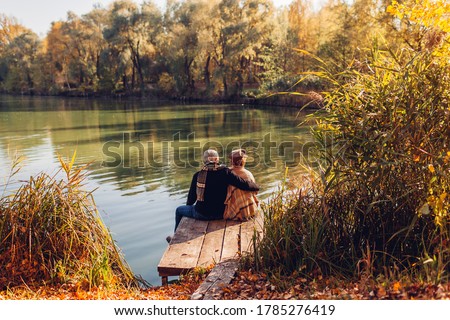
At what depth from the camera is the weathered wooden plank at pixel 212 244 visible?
17.8 feet

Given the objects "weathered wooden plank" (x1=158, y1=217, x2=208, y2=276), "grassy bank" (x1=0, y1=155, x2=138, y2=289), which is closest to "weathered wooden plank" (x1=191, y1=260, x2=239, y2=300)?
"weathered wooden plank" (x1=158, y1=217, x2=208, y2=276)

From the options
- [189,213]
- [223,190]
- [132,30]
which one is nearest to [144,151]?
[189,213]

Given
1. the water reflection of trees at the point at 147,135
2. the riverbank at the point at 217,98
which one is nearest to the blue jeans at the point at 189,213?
the water reflection of trees at the point at 147,135

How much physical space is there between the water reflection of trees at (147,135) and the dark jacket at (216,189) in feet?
18.5

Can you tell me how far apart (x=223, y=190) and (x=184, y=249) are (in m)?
1.19

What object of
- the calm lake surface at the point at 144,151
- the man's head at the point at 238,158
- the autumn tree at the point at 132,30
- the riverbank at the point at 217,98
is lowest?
the calm lake surface at the point at 144,151

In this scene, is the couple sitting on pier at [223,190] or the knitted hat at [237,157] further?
the knitted hat at [237,157]

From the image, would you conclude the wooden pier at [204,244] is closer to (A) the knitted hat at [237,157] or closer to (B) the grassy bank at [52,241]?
(B) the grassy bank at [52,241]

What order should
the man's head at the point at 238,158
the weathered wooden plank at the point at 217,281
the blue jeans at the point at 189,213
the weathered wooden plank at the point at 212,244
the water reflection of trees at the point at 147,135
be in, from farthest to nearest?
the water reflection of trees at the point at 147,135, the blue jeans at the point at 189,213, the man's head at the point at 238,158, the weathered wooden plank at the point at 212,244, the weathered wooden plank at the point at 217,281

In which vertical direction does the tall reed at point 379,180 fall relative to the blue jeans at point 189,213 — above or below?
above

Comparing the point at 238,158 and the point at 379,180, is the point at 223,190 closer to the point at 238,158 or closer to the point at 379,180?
the point at 238,158

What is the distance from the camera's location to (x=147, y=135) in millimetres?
23391

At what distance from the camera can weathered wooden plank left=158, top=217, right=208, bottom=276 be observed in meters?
5.27

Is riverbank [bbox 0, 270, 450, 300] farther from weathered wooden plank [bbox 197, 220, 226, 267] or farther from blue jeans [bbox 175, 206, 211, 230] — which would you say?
blue jeans [bbox 175, 206, 211, 230]
